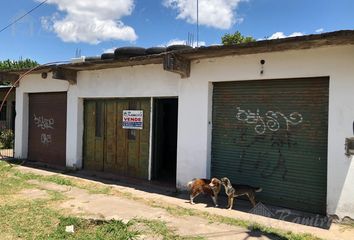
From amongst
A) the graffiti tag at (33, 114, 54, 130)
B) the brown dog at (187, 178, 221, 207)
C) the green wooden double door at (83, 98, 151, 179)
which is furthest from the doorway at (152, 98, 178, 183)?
the graffiti tag at (33, 114, 54, 130)

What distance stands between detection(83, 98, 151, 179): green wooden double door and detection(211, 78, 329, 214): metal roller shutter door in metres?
2.23

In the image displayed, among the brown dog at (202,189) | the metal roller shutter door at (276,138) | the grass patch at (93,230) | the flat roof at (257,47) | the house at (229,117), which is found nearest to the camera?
the grass patch at (93,230)

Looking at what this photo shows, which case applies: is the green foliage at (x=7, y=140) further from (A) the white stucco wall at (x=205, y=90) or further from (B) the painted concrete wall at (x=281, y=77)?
(B) the painted concrete wall at (x=281, y=77)

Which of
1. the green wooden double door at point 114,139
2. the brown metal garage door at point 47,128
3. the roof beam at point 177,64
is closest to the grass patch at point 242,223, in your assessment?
the green wooden double door at point 114,139

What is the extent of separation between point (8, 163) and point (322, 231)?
9.95 meters

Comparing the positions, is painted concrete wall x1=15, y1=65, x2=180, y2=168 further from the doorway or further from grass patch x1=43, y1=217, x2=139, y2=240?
grass patch x1=43, y1=217, x2=139, y2=240

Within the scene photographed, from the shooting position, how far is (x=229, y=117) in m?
7.63

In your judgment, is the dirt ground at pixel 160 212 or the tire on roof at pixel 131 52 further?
the tire on roof at pixel 131 52

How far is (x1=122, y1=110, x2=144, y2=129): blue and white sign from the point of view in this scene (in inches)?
369

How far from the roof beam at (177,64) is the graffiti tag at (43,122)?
5.72 m

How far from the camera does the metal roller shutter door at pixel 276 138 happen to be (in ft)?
21.4

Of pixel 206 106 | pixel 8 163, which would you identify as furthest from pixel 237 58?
pixel 8 163

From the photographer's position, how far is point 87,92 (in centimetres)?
1041

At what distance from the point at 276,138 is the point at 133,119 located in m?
3.99
